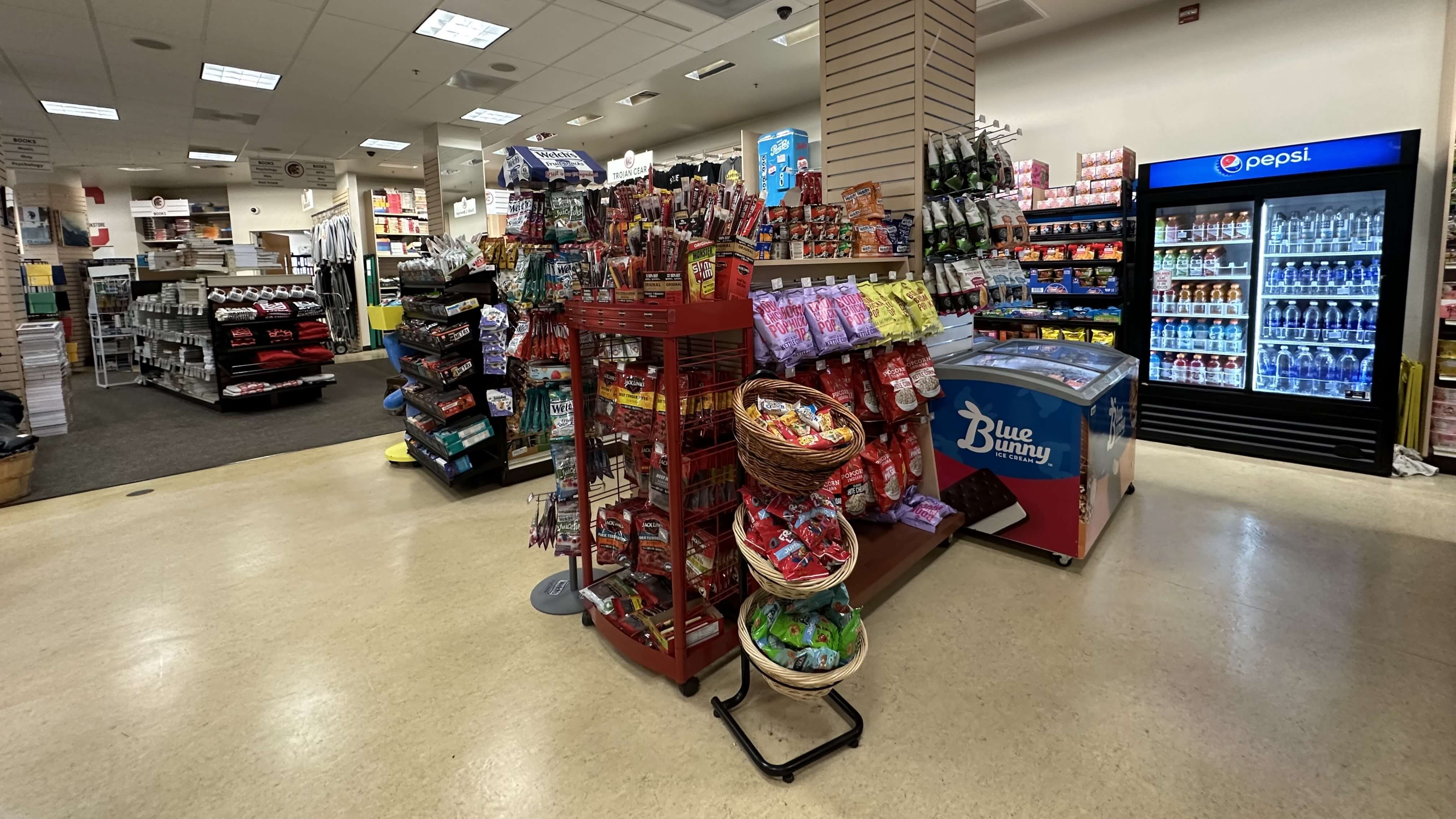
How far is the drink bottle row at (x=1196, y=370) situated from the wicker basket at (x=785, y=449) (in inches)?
176

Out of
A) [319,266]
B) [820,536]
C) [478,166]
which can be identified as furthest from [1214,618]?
[319,266]

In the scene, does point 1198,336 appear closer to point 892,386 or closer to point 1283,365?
point 1283,365

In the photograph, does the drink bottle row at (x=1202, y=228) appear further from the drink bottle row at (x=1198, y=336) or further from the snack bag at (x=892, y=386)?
the snack bag at (x=892, y=386)

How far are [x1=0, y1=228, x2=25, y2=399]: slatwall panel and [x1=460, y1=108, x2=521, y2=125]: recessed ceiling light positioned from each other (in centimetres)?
486

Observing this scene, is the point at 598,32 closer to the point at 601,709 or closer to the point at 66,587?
the point at 66,587

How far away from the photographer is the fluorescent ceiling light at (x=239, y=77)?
6566 millimetres

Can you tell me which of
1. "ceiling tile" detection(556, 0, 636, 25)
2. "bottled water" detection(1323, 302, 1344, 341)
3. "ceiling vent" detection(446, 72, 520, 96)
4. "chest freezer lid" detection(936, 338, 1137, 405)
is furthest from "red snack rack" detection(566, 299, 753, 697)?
"ceiling vent" detection(446, 72, 520, 96)

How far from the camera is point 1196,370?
16.8 ft

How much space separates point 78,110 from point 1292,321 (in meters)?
12.4

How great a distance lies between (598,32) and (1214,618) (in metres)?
6.30

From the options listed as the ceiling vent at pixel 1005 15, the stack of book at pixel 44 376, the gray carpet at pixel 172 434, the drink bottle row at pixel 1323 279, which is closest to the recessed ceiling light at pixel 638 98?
the ceiling vent at pixel 1005 15

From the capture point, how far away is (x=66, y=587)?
326cm

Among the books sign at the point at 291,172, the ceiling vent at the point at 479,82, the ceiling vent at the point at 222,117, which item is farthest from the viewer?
the books sign at the point at 291,172

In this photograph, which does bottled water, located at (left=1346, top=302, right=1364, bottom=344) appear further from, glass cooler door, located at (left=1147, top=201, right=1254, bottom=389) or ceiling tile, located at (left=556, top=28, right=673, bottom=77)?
ceiling tile, located at (left=556, top=28, right=673, bottom=77)
